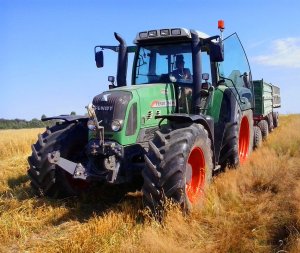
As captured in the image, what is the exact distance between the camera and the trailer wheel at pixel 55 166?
593cm

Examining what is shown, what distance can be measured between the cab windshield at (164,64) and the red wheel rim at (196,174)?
1.45m

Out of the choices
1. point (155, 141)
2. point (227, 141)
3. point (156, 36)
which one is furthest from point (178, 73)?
point (155, 141)

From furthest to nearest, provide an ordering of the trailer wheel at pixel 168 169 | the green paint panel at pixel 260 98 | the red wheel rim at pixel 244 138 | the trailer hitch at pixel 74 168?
the green paint panel at pixel 260 98 → the red wheel rim at pixel 244 138 → the trailer hitch at pixel 74 168 → the trailer wheel at pixel 168 169

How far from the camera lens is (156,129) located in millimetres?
5961

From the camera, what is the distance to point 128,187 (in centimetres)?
636

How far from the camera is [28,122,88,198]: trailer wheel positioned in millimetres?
5926

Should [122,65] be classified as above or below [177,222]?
above

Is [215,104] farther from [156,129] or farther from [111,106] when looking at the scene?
[111,106]

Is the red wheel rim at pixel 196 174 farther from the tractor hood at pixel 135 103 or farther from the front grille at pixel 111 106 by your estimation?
the front grille at pixel 111 106

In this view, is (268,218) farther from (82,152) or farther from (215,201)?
(82,152)

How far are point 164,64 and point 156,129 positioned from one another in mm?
Result: 1348

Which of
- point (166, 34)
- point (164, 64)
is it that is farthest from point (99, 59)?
point (166, 34)

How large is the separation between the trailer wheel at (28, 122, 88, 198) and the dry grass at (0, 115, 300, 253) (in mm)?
188

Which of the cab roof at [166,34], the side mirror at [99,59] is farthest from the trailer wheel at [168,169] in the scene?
the side mirror at [99,59]
